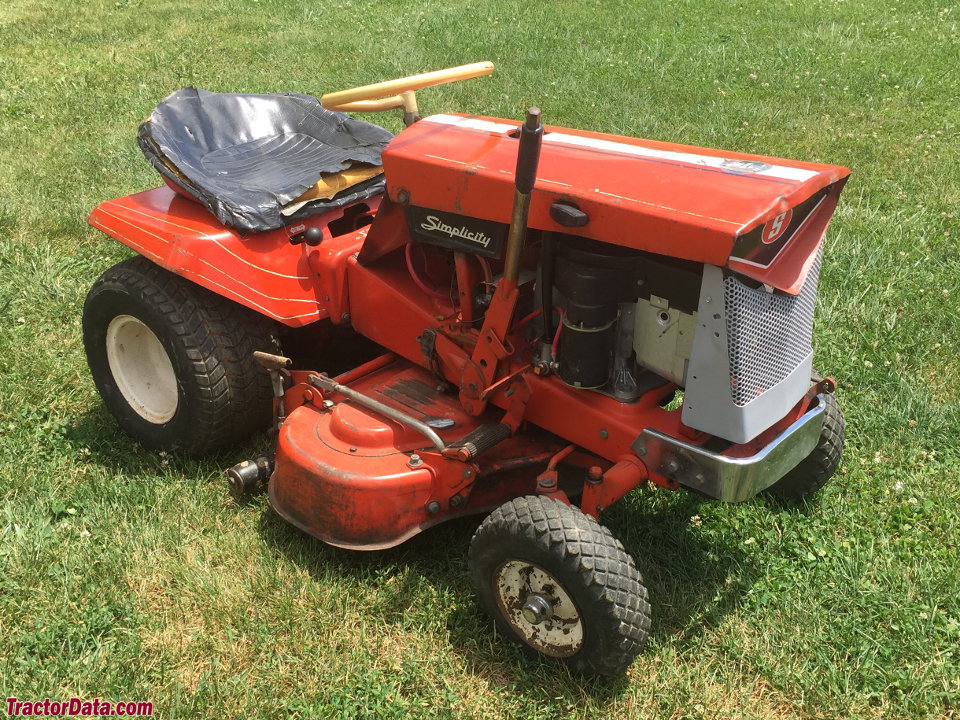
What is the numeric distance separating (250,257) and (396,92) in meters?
0.81

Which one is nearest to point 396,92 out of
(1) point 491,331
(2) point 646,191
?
(1) point 491,331

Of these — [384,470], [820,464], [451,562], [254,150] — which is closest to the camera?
[384,470]

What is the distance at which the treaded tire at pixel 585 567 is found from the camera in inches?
105

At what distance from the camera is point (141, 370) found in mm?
3959

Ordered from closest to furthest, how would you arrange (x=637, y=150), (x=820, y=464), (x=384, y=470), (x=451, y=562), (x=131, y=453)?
(x=637, y=150)
(x=384, y=470)
(x=451, y=562)
(x=820, y=464)
(x=131, y=453)

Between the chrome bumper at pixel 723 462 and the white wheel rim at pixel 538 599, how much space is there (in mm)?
467

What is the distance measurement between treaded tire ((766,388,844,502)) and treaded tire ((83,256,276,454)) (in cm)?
198

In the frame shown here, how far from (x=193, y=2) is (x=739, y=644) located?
10.5 meters

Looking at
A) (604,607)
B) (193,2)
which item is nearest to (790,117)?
(604,607)

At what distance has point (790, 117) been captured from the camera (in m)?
7.28

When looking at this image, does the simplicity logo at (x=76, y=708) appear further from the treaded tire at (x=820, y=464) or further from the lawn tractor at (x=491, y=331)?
the treaded tire at (x=820, y=464)

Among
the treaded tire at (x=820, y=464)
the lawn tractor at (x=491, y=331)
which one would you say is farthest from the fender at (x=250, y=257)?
the treaded tire at (x=820, y=464)

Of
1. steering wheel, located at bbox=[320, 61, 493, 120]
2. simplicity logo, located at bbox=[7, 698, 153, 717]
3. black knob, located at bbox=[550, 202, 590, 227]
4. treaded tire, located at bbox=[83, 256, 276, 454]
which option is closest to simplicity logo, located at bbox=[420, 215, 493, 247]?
black knob, located at bbox=[550, 202, 590, 227]

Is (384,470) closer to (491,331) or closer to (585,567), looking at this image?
(491,331)
